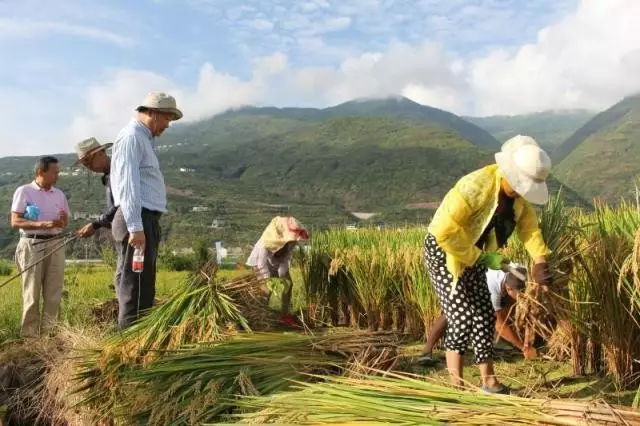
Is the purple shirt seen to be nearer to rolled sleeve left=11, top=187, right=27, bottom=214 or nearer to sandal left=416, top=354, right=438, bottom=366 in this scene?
rolled sleeve left=11, top=187, right=27, bottom=214

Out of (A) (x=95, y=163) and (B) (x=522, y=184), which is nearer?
(B) (x=522, y=184)

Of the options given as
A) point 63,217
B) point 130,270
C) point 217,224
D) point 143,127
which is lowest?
point 217,224

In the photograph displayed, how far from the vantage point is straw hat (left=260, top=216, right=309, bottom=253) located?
579cm

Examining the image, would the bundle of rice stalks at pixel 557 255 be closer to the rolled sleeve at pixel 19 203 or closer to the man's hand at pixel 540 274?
the man's hand at pixel 540 274

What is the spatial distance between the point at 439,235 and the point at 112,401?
6.22ft

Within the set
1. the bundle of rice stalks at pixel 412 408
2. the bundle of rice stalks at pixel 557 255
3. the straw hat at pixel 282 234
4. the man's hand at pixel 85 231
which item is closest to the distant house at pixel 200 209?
the straw hat at pixel 282 234

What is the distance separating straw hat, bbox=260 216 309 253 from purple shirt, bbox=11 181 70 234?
1.87 m

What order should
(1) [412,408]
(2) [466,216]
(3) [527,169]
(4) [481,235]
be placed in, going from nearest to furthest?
(1) [412,408] → (3) [527,169] → (2) [466,216] → (4) [481,235]

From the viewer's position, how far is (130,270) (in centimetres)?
359

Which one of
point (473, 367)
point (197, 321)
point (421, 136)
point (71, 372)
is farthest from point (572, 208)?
point (421, 136)

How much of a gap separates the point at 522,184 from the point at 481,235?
0.37 meters

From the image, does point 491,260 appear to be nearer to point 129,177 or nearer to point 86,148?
point 129,177

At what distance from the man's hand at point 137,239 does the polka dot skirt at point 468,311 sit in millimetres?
1672

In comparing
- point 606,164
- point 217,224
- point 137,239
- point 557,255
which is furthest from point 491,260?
point 606,164
